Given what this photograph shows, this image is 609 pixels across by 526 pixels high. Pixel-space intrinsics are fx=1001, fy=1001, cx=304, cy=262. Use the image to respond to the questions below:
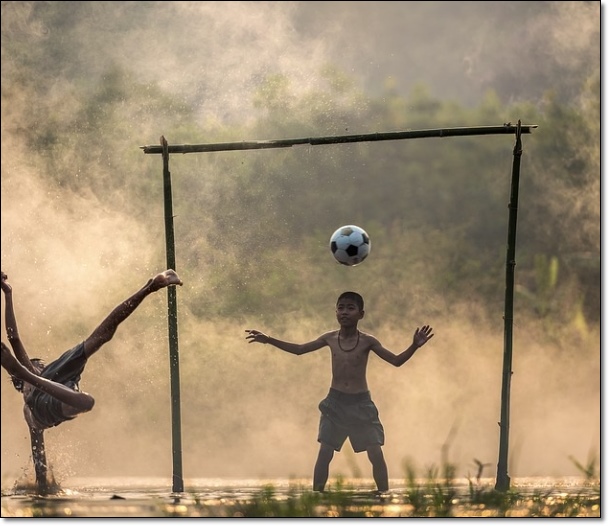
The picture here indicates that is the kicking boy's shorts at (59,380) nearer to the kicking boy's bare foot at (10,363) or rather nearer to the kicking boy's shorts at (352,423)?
the kicking boy's bare foot at (10,363)

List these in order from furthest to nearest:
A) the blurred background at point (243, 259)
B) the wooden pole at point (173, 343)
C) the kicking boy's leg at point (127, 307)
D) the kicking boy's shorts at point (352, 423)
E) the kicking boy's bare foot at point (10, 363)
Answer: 1. the blurred background at point (243, 259)
2. the kicking boy's shorts at point (352, 423)
3. the wooden pole at point (173, 343)
4. the kicking boy's leg at point (127, 307)
5. the kicking boy's bare foot at point (10, 363)

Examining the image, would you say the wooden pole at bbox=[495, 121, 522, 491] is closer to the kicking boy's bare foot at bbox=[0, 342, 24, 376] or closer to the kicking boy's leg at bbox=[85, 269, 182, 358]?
the kicking boy's leg at bbox=[85, 269, 182, 358]

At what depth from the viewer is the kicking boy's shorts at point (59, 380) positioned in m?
8.16

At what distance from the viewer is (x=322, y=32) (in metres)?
22.2

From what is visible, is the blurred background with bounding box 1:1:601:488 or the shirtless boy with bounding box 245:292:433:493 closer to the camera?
the shirtless boy with bounding box 245:292:433:493

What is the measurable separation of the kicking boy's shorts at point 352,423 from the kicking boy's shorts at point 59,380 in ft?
7.42

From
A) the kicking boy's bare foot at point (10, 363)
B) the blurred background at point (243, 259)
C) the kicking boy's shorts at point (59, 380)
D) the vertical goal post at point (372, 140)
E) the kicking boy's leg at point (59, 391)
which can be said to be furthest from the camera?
the blurred background at point (243, 259)

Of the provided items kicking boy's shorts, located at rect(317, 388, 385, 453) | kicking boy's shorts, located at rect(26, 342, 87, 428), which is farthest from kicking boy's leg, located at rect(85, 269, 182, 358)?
kicking boy's shorts, located at rect(317, 388, 385, 453)

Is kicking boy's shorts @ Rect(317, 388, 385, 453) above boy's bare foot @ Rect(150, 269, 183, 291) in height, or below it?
below

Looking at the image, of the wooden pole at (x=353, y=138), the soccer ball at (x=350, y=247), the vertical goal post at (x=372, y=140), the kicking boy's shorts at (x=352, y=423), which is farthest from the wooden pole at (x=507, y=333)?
the soccer ball at (x=350, y=247)

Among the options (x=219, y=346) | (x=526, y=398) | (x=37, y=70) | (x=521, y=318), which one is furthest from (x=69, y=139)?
(x=521, y=318)

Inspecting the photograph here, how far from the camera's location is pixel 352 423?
8.98 meters

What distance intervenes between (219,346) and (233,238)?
2575 millimetres

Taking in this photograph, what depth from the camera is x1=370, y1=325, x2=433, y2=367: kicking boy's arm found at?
8445mm
